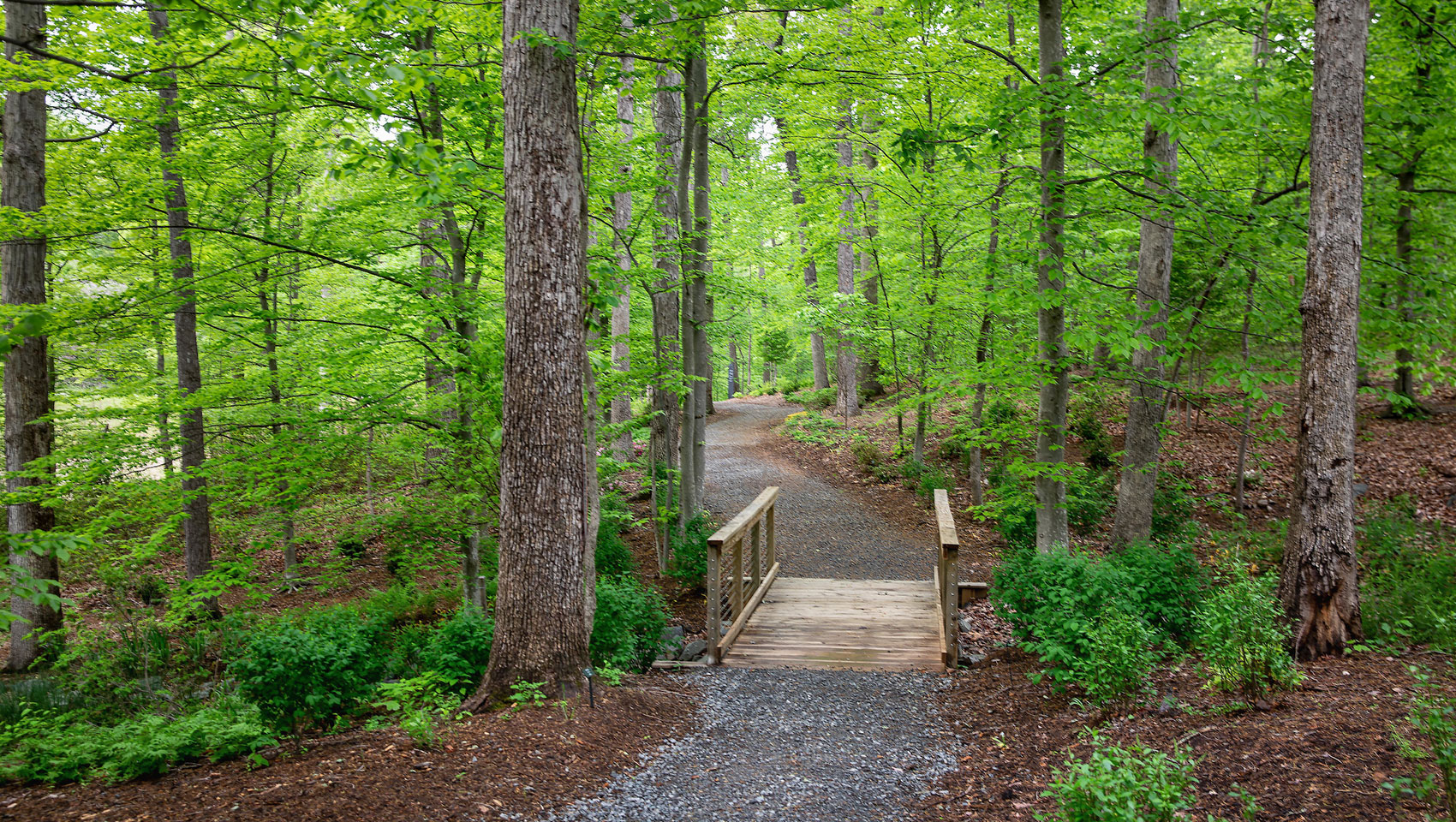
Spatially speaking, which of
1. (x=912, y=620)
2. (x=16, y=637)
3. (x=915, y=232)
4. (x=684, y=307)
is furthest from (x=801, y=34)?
(x=16, y=637)

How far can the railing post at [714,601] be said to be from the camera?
20.8 ft

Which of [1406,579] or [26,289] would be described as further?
[26,289]

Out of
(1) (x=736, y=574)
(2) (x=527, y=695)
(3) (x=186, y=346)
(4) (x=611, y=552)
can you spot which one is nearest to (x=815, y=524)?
(4) (x=611, y=552)

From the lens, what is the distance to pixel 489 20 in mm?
6512

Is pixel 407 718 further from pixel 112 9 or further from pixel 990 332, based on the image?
pixel 990 332

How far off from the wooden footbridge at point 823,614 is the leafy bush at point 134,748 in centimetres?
333

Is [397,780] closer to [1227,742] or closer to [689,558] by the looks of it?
[1227,742]

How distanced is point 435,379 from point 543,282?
447cm

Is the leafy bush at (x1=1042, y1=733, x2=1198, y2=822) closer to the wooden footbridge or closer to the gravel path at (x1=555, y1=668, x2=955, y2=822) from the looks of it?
the gravel path at (x1=555, y1=668, x2=955, y2=822)

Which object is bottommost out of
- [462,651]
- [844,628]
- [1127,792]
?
[844,628]

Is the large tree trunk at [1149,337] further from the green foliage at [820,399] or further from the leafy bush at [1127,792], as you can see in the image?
the green foliage at [820,399]

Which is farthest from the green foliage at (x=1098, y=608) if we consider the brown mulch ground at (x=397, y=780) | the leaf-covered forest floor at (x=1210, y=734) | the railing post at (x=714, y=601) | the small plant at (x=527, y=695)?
the small plant at (x=527, y=695)

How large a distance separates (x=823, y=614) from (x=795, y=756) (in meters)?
3.18

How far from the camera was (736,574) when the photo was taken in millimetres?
7254
